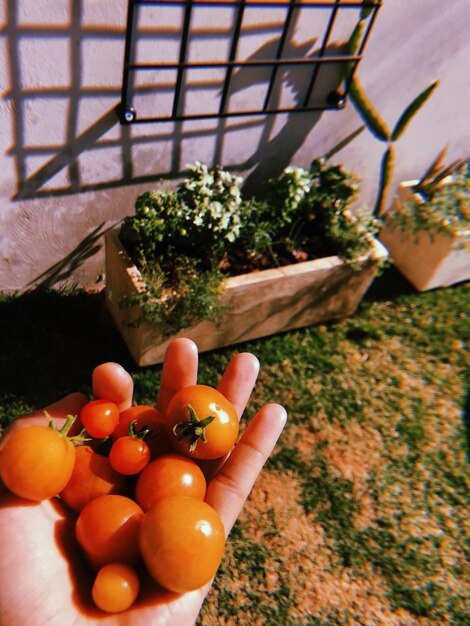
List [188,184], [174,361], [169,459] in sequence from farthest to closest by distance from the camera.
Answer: [188,184] < [174,361] < [169,459]

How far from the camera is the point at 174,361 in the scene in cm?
194

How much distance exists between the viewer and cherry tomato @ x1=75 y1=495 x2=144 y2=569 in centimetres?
145

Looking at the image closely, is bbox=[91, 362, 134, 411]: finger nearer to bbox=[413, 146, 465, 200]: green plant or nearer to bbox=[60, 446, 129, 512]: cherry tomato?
bbox=[60, 446, 129, 512]: cherry tomato

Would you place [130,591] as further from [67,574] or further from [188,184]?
[188,184]

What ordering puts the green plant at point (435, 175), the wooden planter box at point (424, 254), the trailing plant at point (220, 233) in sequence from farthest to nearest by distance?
the green plant at point (435, 175) < the wooden planter box at point (424, 254) < the trailing plant at point (220, 233)

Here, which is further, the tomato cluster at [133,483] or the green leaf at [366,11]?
the green leaf at [366,11]

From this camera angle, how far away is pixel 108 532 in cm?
145

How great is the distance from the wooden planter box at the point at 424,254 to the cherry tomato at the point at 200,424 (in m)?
2.26

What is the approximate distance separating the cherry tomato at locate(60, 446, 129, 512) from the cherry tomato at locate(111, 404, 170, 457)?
0.13 m

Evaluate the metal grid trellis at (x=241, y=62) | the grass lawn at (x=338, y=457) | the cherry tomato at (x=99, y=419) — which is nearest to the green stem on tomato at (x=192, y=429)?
the cherry tomato at (x=99, y=419)

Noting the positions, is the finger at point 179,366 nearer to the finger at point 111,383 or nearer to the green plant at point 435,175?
the finger at point 111,383

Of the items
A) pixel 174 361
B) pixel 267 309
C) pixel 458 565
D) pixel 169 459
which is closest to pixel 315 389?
pixel 267 309

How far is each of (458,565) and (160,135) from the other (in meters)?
2.43

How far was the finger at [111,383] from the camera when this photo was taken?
1.82 meters
